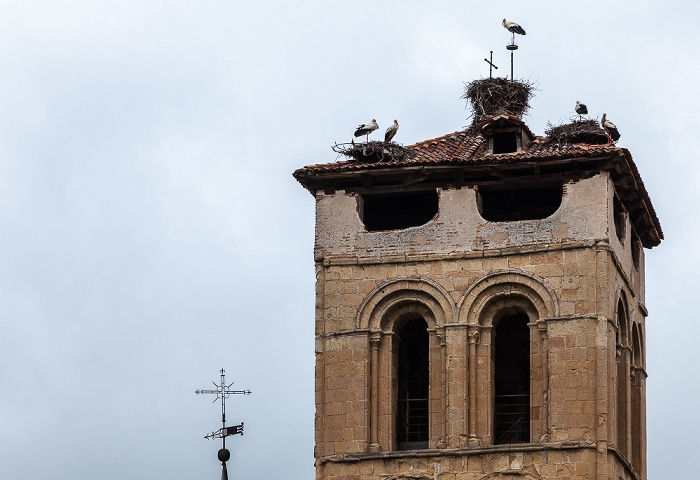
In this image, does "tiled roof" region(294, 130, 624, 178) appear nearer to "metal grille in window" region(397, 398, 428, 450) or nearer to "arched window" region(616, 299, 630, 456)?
"arched window" region(616, 299, 630, 456)

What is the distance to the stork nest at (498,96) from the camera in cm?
5216

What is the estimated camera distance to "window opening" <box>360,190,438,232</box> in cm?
5172

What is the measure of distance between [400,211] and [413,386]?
362 cm

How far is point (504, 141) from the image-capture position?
50.6 m

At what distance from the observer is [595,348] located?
47.9 meters

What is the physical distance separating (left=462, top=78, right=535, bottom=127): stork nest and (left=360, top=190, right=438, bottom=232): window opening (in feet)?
6.14

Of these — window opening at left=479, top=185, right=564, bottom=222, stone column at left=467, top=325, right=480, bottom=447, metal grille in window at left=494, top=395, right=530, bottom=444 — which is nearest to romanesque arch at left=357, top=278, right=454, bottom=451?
stone column at left=467, top=325, right=480, bottom=447

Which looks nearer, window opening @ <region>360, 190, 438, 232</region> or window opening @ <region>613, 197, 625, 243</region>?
window opening @ <region>613, 197, 625, 243</region>

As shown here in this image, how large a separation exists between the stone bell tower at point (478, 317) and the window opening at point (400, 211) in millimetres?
526

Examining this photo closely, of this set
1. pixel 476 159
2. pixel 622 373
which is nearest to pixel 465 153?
pixel 476 159

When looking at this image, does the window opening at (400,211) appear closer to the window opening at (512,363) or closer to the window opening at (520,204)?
the window opening at (520,204)

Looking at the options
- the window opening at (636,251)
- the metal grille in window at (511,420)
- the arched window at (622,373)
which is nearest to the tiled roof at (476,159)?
the window opening at (636,251)

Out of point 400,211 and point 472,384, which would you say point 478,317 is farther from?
point 400,211

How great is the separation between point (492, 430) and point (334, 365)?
322 centimetres
